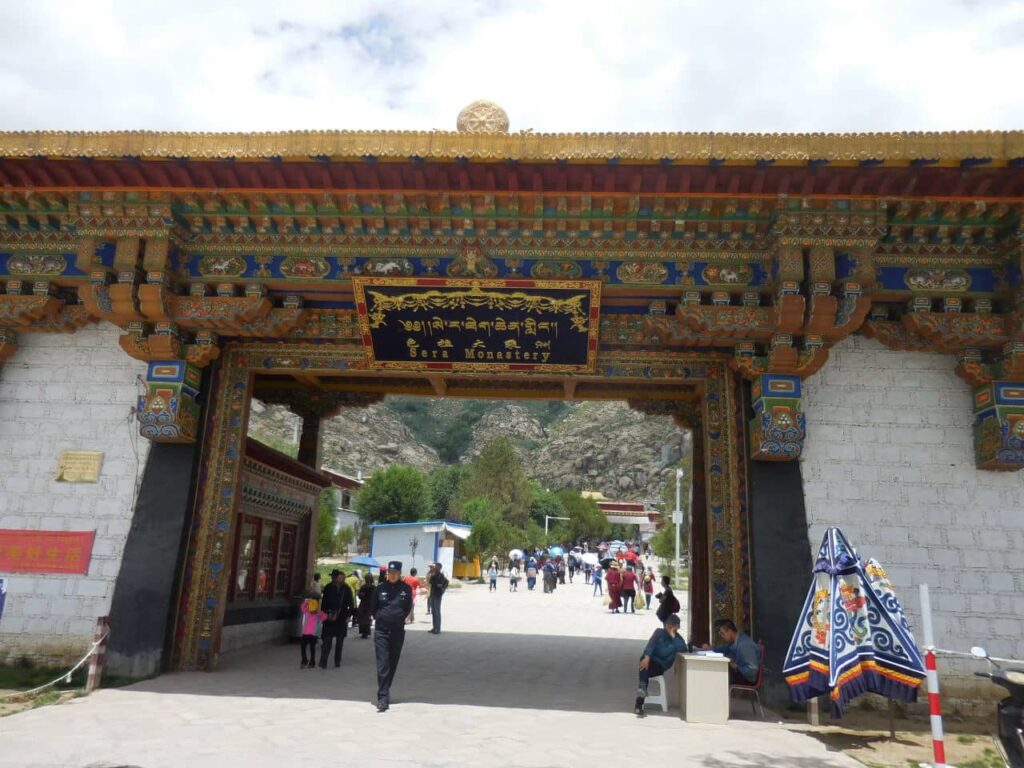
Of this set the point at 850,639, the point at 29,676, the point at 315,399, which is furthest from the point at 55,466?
the point at 850,639

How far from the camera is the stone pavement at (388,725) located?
5.43m

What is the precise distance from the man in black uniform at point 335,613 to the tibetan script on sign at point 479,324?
10.9 ft

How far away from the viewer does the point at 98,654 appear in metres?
7.72

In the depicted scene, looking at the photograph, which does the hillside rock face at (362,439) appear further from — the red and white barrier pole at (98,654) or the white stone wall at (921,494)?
the white stone wall at (921,494)

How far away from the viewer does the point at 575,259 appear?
8516mm

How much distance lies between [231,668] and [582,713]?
4.74m

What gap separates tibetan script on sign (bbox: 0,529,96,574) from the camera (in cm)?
859

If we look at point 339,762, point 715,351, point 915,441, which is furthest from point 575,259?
point 339,762

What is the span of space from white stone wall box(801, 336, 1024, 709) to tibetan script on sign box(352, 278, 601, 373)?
9.33ft

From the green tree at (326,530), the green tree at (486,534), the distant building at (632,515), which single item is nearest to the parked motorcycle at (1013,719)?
the green tree at (326,530)

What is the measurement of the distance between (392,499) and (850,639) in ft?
149

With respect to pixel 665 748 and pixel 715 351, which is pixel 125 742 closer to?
pixel 665 748

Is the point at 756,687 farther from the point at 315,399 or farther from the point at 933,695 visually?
the point at 315,399

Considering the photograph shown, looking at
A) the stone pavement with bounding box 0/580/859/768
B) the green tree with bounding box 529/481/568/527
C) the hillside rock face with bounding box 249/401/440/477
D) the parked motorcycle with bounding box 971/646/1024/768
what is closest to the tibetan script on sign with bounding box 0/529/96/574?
the stone pavement with bounding box 0/580/859/768
